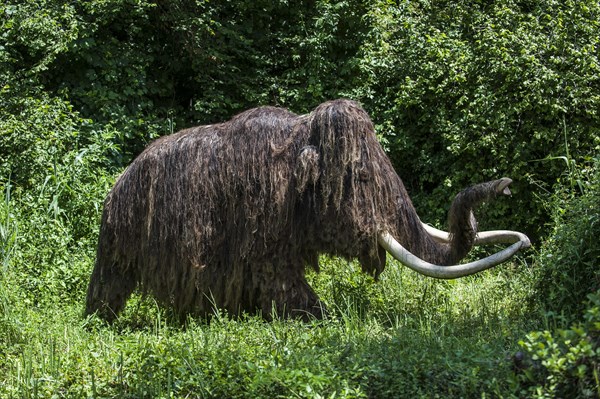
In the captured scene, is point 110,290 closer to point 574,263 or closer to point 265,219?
point 265,219

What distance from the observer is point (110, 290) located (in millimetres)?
6285

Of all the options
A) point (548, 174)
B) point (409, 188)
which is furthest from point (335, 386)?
point (409, 188)

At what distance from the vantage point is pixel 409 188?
933 cm

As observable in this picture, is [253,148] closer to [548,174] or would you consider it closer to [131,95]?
[548,174]

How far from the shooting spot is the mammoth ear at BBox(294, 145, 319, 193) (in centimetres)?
585

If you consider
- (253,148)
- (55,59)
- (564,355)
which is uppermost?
(55,59)

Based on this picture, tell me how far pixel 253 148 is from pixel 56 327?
5.95 feet

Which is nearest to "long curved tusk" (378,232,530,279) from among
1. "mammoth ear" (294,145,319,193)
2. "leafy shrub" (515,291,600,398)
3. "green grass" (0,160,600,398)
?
→ "green grass" (0,160,600,398)

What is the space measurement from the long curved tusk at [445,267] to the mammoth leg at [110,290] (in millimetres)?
1892

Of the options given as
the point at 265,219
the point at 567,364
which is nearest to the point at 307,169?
the point at 265,219

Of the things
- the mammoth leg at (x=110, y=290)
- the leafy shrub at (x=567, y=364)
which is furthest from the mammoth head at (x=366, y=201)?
the leafy shrub at (x=567, y=364)

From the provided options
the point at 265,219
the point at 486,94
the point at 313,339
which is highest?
the point at 486,94

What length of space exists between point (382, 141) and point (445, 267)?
3.41 meters

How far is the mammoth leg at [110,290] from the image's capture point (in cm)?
629
